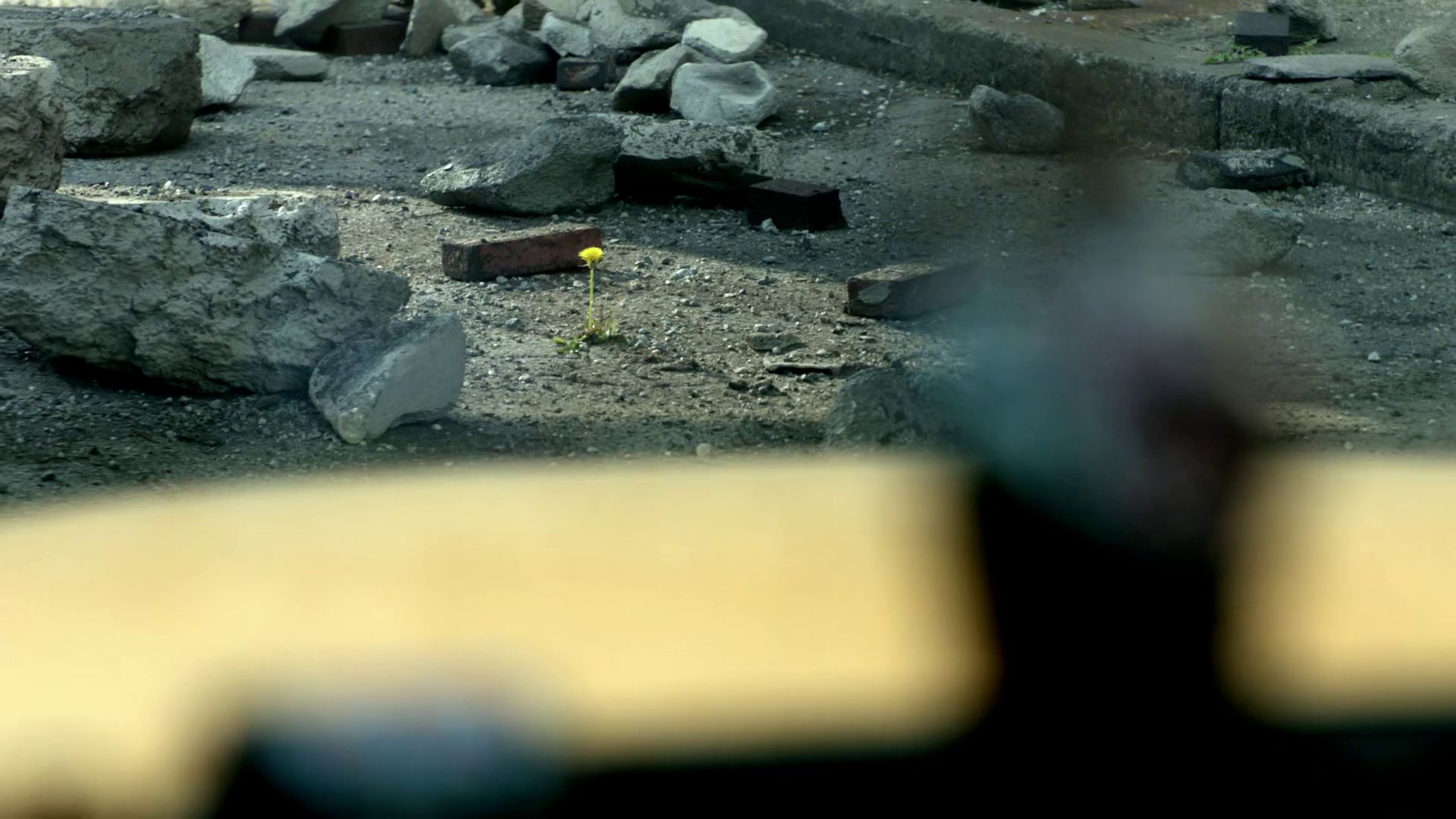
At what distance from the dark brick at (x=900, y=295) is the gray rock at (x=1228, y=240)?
791 mm

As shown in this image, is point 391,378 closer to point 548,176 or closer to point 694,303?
point 694,303

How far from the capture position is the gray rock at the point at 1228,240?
4.89 meters

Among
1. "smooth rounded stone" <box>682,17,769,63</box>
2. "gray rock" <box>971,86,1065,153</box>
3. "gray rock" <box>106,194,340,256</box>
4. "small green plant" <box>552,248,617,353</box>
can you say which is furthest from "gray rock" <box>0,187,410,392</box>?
"smooth rounded stone" <box>682,17,769,63</box>

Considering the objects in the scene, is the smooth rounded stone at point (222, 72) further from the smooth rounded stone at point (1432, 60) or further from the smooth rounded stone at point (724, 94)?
the smooth rounded stone at point (1432, 60)

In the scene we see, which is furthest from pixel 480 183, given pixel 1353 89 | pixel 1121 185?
pixel 1353 89

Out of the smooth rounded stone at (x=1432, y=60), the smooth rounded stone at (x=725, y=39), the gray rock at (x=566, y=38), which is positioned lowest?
the gray rock at (x=566, y=38)

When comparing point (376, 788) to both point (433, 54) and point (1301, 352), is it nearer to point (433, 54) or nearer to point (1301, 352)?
point (1301, 352)

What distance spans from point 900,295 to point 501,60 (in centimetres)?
461

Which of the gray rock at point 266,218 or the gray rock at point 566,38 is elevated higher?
the gray rock at point 266,218

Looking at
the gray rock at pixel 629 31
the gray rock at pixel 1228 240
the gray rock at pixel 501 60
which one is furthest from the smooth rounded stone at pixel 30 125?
the gray rock at pixel 629 31

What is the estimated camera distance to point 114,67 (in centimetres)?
650

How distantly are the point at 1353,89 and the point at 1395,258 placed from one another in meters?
1.37

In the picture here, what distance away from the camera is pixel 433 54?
9453 millimetres

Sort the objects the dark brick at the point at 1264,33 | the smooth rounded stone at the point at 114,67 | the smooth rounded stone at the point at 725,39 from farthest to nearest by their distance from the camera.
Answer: the smooth rounded stone at the point at 725,39
the dark brick at the point at 1264,33
the smooth rounded stone at the point at 114,67
